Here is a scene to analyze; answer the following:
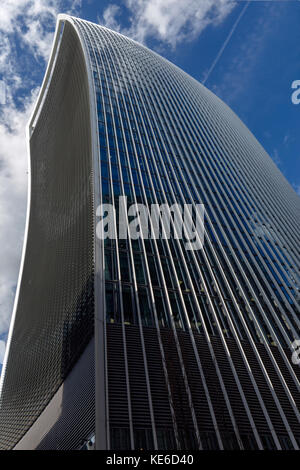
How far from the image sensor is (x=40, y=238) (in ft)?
199

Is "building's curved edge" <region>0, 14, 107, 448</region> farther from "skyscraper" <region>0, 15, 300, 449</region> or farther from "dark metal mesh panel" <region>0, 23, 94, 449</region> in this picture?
"dark metal mesh panel" <region>0, 23, 94, 449</region>

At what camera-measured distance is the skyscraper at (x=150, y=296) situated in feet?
64.1

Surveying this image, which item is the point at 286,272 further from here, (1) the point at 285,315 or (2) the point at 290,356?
(2) the point at 290,356

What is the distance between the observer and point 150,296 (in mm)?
25531

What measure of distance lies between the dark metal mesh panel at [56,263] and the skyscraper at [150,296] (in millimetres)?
369

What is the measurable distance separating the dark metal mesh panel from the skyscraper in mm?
369

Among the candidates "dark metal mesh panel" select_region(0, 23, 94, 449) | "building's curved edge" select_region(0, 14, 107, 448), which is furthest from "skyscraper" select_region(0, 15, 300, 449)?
"dark metal mesh panel" select_region(0, 23, 94, 449)

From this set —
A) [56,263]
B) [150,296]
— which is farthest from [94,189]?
[56,263]

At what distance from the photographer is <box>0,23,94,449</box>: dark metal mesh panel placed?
2838 centimetres

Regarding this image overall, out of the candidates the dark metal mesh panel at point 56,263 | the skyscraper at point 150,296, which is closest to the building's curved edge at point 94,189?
the skyscraper at point 150,296

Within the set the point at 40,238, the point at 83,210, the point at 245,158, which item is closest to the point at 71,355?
the point at 83,210

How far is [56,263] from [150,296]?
70.6ft
